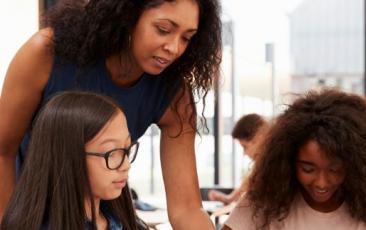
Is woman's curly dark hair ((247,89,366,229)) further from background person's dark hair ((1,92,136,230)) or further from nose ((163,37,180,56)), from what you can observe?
background person's dark hair ((1,92,136,230))

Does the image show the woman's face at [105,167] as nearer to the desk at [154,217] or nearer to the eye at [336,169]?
the eye at [336,169]

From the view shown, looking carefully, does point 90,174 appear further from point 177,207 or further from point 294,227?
point 294,227

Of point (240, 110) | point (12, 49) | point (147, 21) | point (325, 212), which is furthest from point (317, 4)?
point (147, 21)

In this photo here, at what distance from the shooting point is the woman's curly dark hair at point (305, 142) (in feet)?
5.47

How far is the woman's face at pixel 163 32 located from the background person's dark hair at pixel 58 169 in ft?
0.45

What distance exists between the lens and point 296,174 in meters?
1.77

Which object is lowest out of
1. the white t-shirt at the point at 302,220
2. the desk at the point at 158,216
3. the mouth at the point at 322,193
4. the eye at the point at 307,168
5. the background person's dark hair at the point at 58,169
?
the desk at the point at 158,216

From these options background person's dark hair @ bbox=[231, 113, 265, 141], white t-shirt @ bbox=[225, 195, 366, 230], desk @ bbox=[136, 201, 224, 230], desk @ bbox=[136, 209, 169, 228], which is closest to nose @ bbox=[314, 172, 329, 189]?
white t-shirt @ bbox=[225, 195, 366, 230]

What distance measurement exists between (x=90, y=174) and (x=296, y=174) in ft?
2.42

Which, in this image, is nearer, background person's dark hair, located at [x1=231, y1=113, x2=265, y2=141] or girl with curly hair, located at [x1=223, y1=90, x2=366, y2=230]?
girl with curly hair, located at [x1=223, y1=90, x2=366, y2=230]

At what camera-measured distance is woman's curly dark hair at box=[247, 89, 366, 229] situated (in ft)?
5.47

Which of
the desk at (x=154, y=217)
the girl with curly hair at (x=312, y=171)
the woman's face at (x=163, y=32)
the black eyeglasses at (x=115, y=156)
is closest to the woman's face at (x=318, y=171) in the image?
the girl with curly hair at (x=312, y=171)

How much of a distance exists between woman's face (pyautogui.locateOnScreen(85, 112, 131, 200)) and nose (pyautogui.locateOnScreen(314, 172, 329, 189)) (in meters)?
0.63

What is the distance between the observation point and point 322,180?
1.66 m
